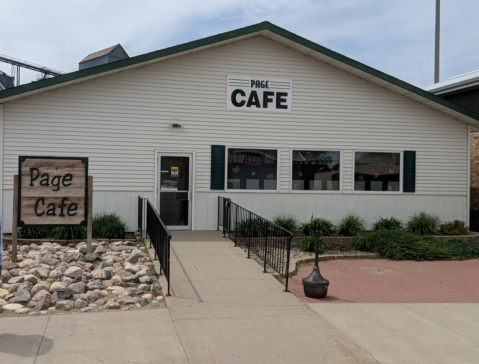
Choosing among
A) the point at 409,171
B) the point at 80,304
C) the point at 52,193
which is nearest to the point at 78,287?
the point at 80,304

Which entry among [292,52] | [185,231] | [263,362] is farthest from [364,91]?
[263,362]

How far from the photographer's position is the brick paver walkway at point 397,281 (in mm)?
7742

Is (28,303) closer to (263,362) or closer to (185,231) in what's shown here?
(263,362)

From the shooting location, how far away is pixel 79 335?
5.55 meters

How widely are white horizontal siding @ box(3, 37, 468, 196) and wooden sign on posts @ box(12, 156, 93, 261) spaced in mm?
2846

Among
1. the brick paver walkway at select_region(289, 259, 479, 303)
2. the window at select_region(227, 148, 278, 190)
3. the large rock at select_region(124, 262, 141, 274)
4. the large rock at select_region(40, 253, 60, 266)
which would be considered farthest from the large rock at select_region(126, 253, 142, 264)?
the window at select_region(227, 148, 278, 190)

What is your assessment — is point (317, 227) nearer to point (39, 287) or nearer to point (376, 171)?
point (376, 171)

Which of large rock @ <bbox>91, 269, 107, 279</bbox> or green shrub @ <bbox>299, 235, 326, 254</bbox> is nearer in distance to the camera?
large rock @ <bbox>91, 269, 107, 279</bbox>

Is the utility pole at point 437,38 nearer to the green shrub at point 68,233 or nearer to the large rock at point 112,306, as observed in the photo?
the green shrub at point 68,233

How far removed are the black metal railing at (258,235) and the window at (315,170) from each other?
7.03 feet

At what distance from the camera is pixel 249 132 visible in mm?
13188

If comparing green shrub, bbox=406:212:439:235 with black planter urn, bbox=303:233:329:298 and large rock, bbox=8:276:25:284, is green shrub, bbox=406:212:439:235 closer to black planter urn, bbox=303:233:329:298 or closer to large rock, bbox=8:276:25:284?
black planter urn, bbox=303:233:329:298

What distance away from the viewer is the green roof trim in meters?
11.3

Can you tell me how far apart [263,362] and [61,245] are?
714cm
